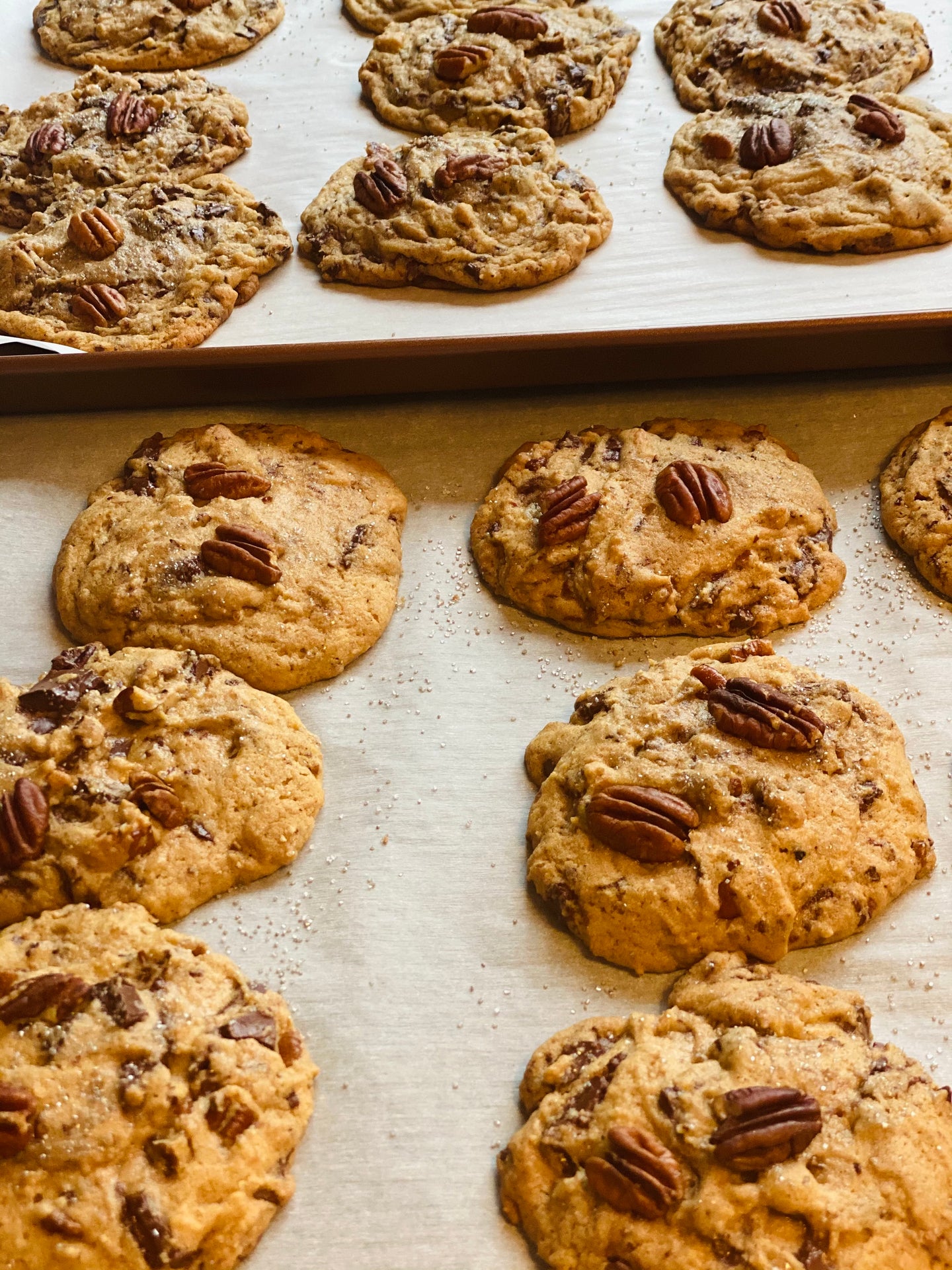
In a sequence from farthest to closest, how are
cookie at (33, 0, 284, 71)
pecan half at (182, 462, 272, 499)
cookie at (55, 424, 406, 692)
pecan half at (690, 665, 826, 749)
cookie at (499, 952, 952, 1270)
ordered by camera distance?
cookie at (33, 0, 284, 71) < pecan half at (182, 462, 272, 499) < cookie at (55, 424, 406, 692) < pecan half at (690, 665, 826, 749) < cookie at (499, 952, 952, 1270)

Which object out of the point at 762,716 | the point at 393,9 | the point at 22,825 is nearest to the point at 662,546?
the point at 762,716

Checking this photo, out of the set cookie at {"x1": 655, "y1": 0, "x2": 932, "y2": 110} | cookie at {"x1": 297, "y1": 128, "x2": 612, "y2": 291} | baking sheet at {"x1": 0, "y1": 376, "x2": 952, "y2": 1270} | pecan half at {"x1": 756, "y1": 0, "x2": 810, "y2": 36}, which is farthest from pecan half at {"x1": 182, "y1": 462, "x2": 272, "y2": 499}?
pecan half at {"x1": 756, "y1": 0, "x2": 810, "y2": 36}

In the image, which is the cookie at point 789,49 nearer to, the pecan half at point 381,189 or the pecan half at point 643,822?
the pecan half at point 381,189

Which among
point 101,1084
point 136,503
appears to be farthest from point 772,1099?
point 136,503

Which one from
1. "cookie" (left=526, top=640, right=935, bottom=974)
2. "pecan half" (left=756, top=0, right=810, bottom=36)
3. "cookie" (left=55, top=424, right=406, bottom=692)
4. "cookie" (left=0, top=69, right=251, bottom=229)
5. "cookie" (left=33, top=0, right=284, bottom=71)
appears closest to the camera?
"cookie" (left=526, top=640, right=935, bottom=974)

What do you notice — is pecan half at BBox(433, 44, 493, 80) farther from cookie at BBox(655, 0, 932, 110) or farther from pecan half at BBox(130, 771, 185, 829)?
pecan half at BBox(130, 771, 185, 829)

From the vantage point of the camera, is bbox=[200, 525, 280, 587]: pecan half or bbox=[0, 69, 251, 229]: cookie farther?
bbox=[0, 69, 251, 229]: cookie
